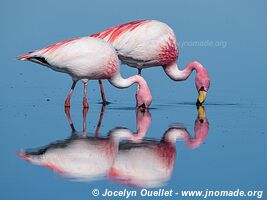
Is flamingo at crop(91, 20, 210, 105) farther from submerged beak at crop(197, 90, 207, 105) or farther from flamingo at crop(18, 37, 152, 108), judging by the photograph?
flamingo at crop(18, 37, 152, 108)

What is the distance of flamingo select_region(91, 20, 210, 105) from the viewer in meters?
15.1

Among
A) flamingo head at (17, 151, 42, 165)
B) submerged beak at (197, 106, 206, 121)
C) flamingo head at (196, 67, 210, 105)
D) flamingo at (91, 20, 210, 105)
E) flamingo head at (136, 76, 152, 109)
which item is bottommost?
flamingo head at (17, 151, 42, 165)

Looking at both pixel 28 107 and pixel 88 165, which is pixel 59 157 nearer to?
pixel 88 165

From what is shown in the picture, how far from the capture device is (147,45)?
15.1 m

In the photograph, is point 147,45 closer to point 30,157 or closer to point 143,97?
point 143,97

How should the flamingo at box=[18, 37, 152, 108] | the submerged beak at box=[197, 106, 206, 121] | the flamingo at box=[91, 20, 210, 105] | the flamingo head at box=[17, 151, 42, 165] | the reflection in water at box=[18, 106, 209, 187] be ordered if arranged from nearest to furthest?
the reflection in water at box=[18, 106, 209, 187] → the flamingo head at box=[17, 151, 42, 165] → the submerged beak at box=[197, 106, 206, 121] → the flamingo at box=[18, 37, 152, 108] → the flamingo at box=[91, 20, 210, 105]

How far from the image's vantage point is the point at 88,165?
29.6ft

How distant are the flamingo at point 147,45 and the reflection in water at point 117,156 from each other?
12.6ft

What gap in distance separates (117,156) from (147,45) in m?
5.83

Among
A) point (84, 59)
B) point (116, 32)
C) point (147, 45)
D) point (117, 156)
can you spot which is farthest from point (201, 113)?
point (117, 156)

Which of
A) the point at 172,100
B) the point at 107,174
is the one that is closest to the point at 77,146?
the point at 107,174

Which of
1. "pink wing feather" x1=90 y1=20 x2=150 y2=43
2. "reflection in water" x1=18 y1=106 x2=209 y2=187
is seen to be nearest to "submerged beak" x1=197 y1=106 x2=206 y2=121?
"reflection in water" x1=18 y1=106 x2=209 y2=187

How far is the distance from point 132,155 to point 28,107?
16.4 feet

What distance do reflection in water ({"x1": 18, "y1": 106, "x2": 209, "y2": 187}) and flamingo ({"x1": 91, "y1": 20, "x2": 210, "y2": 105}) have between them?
3.84 meters
